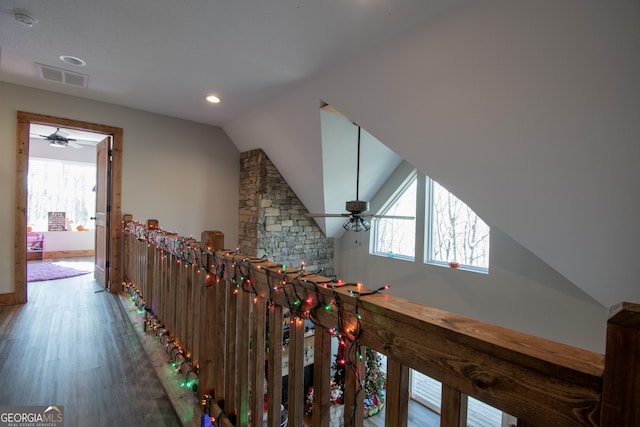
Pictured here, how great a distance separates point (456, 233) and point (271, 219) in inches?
122

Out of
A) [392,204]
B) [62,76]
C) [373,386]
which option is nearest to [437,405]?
[373,386]

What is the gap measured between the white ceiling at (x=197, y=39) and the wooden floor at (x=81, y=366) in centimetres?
275

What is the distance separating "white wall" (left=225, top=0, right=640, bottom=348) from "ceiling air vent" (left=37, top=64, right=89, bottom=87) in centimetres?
261

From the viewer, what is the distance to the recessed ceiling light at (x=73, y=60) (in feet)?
10.1

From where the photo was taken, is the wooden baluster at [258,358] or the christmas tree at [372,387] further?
the christmas tree at [372,387]

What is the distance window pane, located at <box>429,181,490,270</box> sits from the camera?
14.2 feet

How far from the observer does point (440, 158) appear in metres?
2.96

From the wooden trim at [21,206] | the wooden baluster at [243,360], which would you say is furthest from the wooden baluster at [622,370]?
the wooden trim at [21,206]

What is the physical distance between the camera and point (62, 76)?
3502 millimetres

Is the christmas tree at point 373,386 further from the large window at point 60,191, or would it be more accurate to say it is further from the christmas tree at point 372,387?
the large window at point 60,191

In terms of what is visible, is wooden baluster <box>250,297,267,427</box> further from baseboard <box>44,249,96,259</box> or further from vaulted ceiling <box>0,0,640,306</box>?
baseboard <box>44,249,96,259</box>

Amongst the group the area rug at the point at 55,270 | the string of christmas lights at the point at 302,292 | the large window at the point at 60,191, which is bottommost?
the area rug at the point at 55,270

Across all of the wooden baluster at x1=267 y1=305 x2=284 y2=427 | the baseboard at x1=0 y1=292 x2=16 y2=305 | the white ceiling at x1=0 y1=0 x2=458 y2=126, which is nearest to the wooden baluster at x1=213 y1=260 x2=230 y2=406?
the wooden baluster at x1=267 y1=305 x2=284 y2=427

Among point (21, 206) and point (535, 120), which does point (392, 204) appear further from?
point (21, 206)
